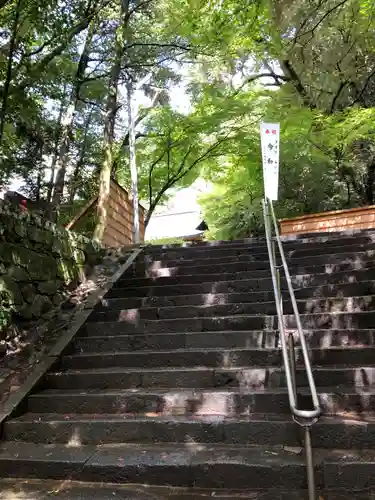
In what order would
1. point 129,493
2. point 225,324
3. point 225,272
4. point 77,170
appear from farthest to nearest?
point 77,170
point 225,272
point 225,324
point 129,493

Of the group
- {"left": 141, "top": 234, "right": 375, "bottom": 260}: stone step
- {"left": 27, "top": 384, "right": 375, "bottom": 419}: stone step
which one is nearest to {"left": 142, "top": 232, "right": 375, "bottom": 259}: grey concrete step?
{"left": 141, "top": 234, "right": 375, "bottom": 260}: stone step

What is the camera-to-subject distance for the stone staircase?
2568mm

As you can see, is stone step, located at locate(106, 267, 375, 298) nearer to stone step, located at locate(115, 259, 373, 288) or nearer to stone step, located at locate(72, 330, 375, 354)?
stone step, located at locate(115, 259, 373, 288)

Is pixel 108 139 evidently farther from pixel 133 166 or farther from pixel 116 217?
pixel 116 217

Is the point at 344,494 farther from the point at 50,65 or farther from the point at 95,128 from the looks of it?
the point at 95,128

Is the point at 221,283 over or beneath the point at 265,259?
beneath

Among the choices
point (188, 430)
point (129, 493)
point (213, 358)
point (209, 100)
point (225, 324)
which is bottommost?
point (129, 493)

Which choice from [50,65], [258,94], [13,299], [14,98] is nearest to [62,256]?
[13,299]

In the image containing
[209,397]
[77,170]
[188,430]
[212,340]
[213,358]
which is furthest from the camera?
[77,170]

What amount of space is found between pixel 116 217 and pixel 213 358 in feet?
20.6

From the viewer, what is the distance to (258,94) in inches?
415

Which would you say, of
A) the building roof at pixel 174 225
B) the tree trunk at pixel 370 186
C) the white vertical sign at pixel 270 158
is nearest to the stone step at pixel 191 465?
the white vertical sign at pixel 270 158

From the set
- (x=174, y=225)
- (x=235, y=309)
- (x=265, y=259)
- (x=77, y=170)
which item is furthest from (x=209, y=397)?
(x=174, y=225)

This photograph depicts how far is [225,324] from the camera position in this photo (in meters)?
4.33
